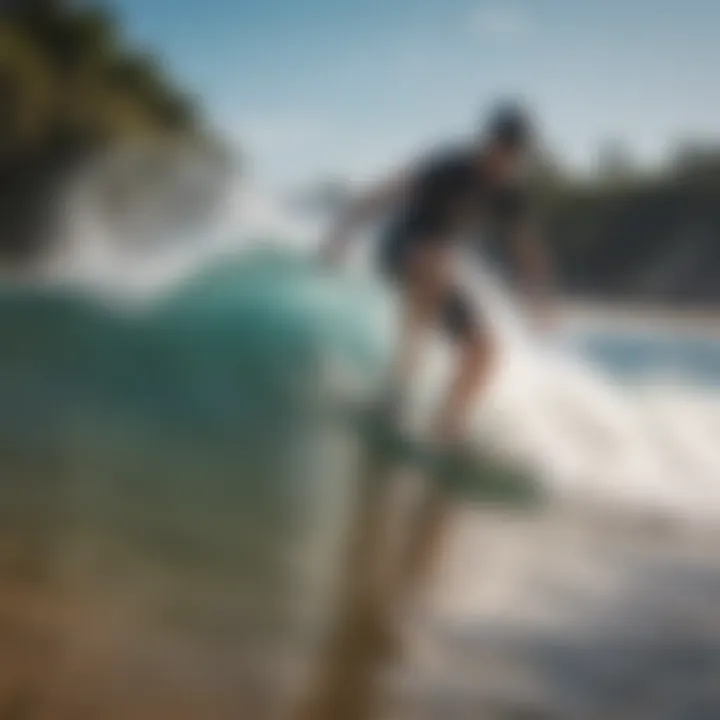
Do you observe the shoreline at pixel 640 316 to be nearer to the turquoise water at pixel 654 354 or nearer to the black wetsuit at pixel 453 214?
the turquoise water at pixel 654 354

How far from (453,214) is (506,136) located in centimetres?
11

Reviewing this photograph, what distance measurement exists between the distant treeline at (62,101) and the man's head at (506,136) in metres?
0.33

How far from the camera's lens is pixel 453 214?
131cm

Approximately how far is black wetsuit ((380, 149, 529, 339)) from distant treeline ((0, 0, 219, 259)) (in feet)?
0.85

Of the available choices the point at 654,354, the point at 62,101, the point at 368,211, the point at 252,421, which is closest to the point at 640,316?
the point at 654,354

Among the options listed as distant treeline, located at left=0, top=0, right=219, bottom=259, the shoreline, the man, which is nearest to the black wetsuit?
the man

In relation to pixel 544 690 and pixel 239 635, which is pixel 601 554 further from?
pixel 239 635

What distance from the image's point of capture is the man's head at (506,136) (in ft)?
4.27

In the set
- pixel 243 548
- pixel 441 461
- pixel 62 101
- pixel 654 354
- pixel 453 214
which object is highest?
pixel 62 101

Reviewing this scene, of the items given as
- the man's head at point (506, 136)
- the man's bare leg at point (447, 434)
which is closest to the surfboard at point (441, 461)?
the man's bare leg at point (447, 434)

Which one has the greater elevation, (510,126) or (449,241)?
(510,126)

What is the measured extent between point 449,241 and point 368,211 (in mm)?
101

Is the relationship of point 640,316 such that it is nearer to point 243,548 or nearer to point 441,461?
point 441,461

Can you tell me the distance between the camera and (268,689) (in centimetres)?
121
